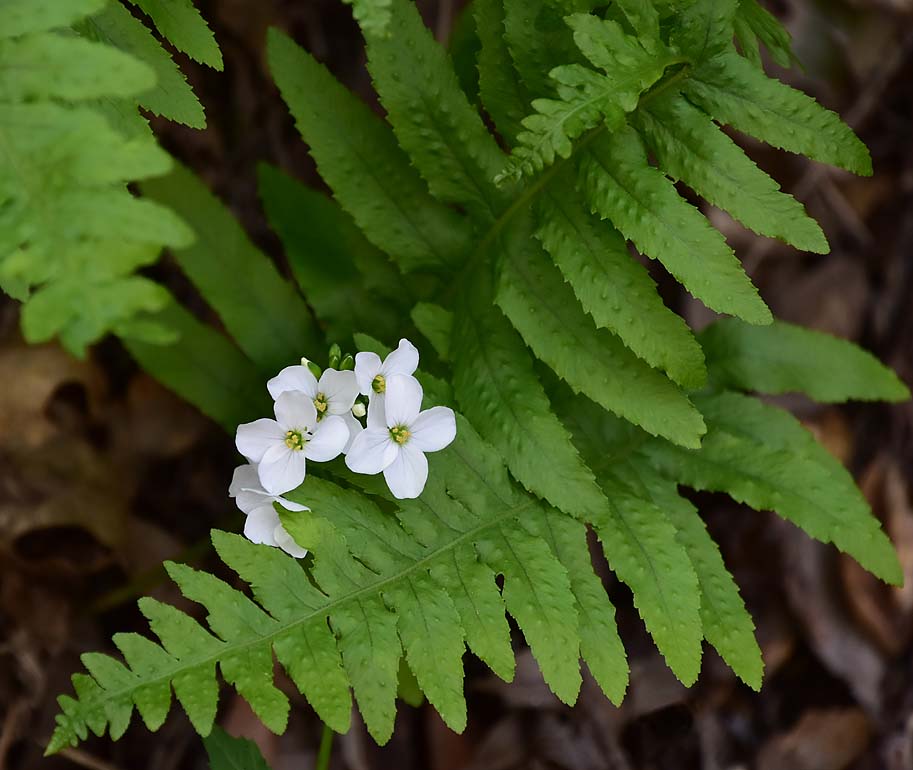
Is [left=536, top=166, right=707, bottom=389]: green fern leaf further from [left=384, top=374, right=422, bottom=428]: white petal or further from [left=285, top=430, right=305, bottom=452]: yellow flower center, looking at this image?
[left=285, top=430, right=305, bottom=452]: yellow flower center

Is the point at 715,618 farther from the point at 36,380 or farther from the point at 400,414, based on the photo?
the point at 36,380

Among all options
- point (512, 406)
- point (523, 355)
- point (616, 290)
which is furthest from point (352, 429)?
point (616, 290)

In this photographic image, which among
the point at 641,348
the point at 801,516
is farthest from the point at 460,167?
the point at 801,516

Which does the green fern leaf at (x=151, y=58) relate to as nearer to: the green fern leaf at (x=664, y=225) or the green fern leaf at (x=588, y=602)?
the green fern leaf at (x=664, y=225)

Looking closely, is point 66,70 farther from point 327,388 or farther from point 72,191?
point 327,388

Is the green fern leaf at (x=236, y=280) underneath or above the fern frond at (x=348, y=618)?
above

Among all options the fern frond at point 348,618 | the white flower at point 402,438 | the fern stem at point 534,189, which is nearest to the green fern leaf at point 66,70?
the white flower at point 402,438
